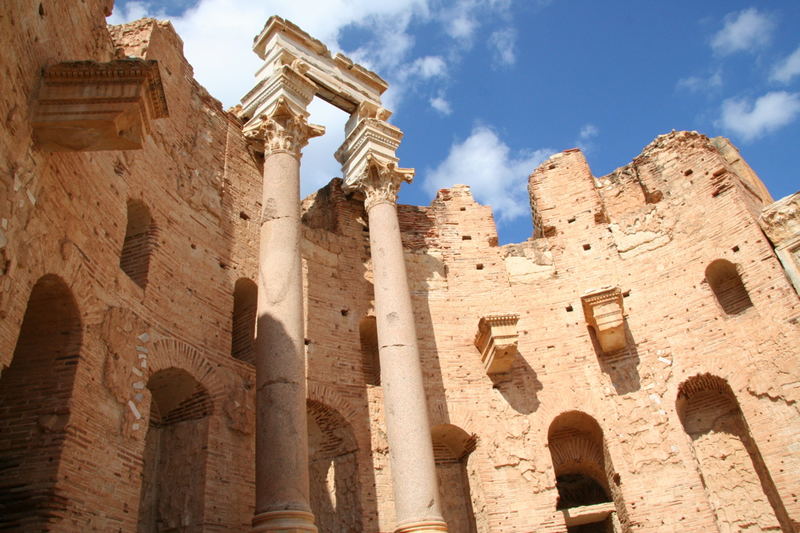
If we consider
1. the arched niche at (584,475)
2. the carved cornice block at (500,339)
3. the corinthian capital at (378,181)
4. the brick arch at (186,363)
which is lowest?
the arched niche at (584,475)

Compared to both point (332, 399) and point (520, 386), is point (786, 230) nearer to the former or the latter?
point (520, 386)

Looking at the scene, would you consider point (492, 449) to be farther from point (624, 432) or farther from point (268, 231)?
point (268, 231)

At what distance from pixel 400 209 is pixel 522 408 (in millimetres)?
6049

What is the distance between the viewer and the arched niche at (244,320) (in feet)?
41.5

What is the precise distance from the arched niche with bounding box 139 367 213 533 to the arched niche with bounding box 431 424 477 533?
514cm

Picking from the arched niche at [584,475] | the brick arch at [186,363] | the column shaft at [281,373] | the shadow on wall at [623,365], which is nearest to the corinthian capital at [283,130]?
the column shaft at [281,373]

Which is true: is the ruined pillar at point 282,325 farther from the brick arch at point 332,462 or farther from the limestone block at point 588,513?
the limestone block at point 588,513

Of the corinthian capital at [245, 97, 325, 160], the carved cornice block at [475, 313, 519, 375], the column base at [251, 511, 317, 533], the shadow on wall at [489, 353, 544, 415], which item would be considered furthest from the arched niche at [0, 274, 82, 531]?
the shadow on wall at [489, 353, 544, 415]

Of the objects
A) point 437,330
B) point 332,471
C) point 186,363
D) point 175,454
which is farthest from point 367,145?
point 175,454

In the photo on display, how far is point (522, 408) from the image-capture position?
561 inches

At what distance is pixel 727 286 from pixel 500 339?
5052 millimetres

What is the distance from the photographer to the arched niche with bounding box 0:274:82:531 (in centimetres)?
720

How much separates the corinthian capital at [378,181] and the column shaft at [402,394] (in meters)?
0.70

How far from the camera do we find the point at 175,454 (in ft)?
34.4
